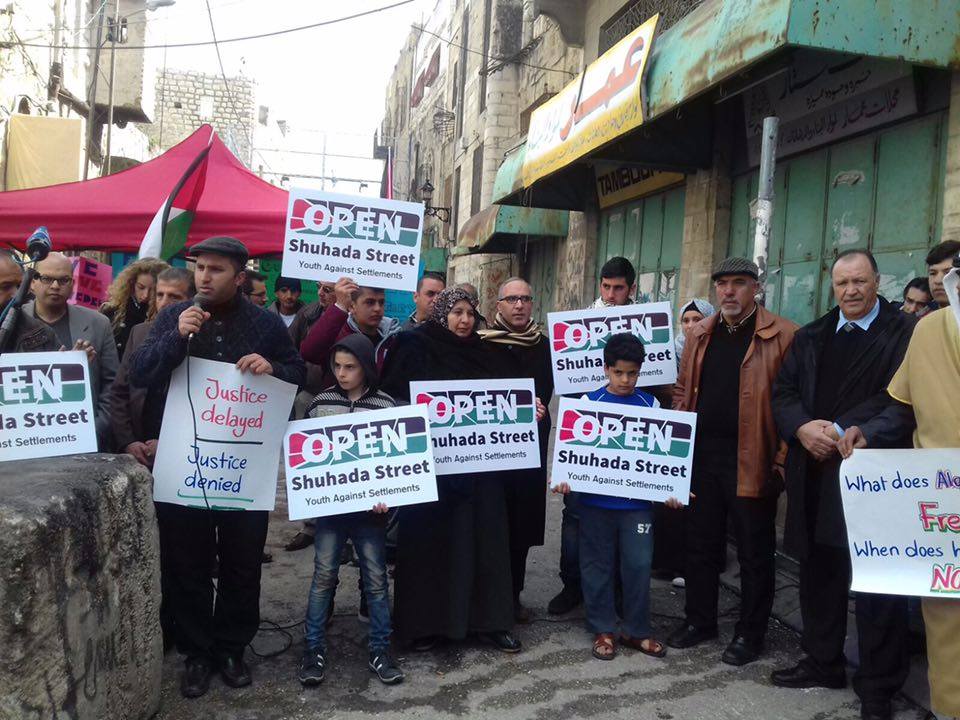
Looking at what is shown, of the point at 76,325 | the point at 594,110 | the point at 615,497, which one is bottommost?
the point at 615,497

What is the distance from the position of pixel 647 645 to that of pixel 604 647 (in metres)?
0.24

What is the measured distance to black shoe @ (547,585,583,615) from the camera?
187 inches

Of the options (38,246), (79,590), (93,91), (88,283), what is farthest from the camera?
(93,91)

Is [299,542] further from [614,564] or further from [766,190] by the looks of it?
[766,190]

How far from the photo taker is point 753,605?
4133 millimetres

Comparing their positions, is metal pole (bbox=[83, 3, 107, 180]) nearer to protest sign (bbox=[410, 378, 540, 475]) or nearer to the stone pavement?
protest sign (bbox=[410, 378, 540, 475])

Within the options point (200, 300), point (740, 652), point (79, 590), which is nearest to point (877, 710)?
point (740, 652)

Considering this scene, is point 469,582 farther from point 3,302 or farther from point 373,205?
point 3,302

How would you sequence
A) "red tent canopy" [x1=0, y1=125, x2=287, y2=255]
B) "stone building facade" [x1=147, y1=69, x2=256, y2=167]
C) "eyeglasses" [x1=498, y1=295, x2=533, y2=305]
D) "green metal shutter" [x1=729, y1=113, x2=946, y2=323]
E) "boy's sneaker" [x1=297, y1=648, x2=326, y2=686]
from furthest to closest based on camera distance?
"stone building facade" [x1=147, y1=69, x2=256, y2=167], "red tent canopy" [x1=0, y1=125, x2=287, y2=255], "green metal shutter" [x1=729, y1=113, x2=946, y2=323], "eyeglasses" [x1=498, y1=295, x2=533, y2=305], "boy's sneaker" [x1=297, y1=648, x2=326, y2=686]

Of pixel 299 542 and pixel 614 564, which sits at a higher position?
pixel 614 564

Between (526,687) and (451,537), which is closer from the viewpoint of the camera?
(526,687)

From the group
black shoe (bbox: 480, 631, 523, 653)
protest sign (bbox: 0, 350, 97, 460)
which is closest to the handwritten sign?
protest sign (bbox: 0, 350, 97, 460)

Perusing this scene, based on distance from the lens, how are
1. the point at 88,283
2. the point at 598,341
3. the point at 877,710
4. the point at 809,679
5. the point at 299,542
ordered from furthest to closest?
1. the point at 88,283
2. the point at 299,542
3. the point at 598,341
4. the point at 809,679
5. the point at 877,710

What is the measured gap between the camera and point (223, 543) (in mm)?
3693
